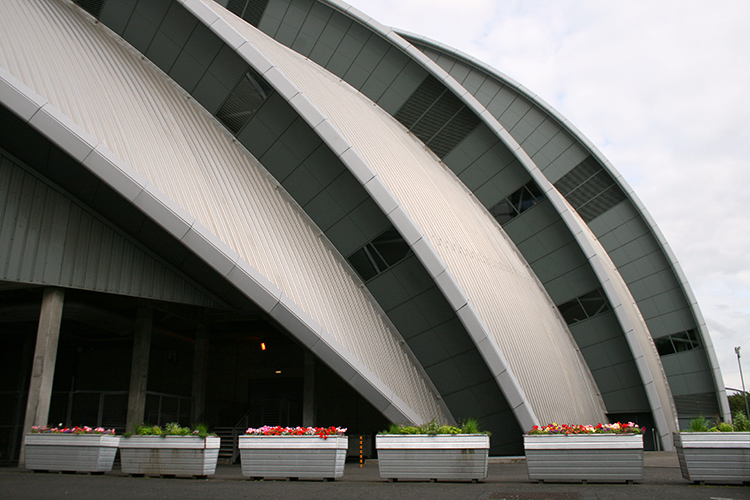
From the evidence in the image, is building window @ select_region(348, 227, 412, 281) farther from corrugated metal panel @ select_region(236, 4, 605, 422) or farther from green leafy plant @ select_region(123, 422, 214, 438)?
green leafy plant @ select_region(123, 422, 214, 438)

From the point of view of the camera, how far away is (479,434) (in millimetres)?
11625

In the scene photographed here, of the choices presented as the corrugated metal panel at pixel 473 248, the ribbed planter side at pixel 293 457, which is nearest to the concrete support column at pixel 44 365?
the ribbed planter side at pixel 293 457

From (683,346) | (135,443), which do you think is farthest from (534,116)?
(135,443)

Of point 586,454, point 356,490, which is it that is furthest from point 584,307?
point 356,490

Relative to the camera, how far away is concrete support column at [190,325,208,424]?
2608 centimetres

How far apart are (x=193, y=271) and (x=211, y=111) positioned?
6.01 m

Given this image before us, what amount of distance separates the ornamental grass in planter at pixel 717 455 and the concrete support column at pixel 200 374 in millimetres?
21194

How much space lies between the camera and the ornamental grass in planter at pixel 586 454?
1085 cm

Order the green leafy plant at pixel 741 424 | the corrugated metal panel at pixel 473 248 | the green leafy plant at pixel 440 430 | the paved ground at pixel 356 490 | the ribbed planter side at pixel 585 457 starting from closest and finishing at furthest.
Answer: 1. the paved ground at pixel 356 490
2. the green leafy plant at pixel 741 424
3. the ribbed planter side at pixel 585 457
4. the green leafy plant at pixel 440 430
5. the corrugated metal panel at pixel 473 248

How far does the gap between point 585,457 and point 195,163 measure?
14.4 meters

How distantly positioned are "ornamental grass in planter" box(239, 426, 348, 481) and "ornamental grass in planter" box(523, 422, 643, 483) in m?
4.15

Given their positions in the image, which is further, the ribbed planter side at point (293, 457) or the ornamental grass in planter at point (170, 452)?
the ornamental grass in planter at point (170, 452)

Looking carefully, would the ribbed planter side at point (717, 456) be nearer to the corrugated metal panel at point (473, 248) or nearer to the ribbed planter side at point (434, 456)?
the ribbed planter side at point (434, 456)

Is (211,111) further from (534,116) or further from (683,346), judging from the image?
(683,346)
